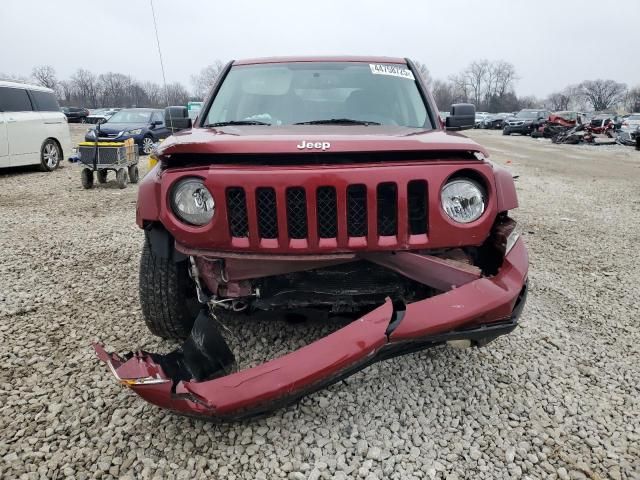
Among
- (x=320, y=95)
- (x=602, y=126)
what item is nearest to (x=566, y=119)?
(x=602, y=126)

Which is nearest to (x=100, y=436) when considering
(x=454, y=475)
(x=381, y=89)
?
(x=454, y=475)

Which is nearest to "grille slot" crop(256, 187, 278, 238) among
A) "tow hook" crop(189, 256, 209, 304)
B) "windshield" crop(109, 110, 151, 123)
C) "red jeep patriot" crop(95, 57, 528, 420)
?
"red jeep patriot" crop(95, 57, 528, 420)

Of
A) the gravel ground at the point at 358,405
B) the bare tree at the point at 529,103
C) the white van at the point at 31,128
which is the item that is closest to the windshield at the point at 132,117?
Answer: the white van at the point at 31,128

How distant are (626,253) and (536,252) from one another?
1012mm

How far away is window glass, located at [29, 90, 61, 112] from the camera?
1086cm

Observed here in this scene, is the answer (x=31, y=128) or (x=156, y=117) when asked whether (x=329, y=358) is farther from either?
(x=156, y=117)

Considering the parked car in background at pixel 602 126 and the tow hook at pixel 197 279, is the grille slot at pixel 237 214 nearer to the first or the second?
the tow hook at pixel 197 279

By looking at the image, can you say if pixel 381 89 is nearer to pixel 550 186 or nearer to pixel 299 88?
pixel 299 88

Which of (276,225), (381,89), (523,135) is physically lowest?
(523,135)

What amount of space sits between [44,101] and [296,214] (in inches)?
447

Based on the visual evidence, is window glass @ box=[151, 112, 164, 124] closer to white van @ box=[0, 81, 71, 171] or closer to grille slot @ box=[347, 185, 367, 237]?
white van @ box=[0, 81, 71, 171]

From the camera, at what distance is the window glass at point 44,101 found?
1086cm

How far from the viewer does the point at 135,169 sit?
32.7 ft

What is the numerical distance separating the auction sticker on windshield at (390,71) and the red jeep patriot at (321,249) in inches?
50.0
